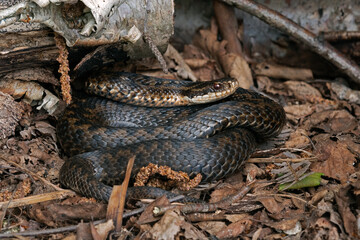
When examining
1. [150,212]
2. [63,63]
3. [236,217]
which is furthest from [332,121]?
[63,63]

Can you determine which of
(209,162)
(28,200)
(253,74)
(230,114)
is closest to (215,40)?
(253,74)

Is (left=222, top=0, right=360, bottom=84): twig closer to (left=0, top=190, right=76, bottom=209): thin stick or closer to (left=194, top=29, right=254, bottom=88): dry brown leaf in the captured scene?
(left=194, top=29, right=254, bottom=88): dry brown leaf

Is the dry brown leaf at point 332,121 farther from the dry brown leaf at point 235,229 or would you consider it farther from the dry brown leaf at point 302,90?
the dry brown leaf at point 235,229

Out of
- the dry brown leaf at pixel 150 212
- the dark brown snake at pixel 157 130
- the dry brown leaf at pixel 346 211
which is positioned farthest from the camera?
the dark brown snake at pixel 157 130

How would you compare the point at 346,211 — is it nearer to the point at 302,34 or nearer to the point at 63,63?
the point at 63,63

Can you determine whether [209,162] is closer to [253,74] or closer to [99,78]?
[99,78]

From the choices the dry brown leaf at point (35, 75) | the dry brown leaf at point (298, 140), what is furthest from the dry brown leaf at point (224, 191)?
the dry brown leaf at point (35, 75)

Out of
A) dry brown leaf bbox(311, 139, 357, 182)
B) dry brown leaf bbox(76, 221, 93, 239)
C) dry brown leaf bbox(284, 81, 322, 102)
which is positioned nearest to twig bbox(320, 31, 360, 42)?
dry brown leaf bbox(284, 81, 322, 102)
